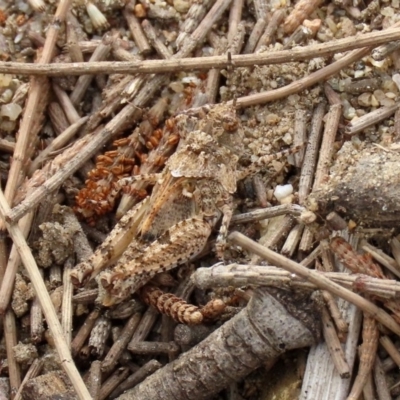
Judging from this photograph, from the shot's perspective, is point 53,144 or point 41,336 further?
point 53,144

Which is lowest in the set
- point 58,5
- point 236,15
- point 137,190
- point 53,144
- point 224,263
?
A: point 224,263

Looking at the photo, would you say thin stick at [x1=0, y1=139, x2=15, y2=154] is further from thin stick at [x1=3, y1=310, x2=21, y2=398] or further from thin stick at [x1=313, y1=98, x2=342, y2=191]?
thin stick at [x1=313, y1=98, x2=342, y2=191]

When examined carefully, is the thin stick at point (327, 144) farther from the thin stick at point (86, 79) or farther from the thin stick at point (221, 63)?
the thin stick at point (86, 79)

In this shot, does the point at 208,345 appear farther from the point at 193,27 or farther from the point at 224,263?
the point at 193,27

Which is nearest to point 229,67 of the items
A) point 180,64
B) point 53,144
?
point 180,64

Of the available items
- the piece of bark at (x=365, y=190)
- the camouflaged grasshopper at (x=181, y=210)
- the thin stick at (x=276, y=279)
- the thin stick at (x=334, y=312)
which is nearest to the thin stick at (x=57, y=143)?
the camouflaged grasshopper at (x=181, y=210)

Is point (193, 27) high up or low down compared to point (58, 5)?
down
